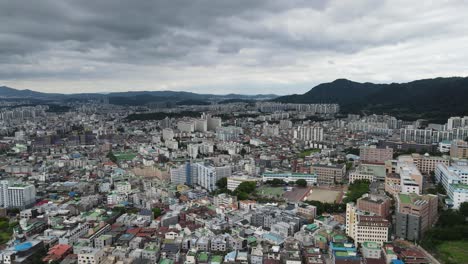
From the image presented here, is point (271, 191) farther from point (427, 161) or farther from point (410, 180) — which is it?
point (427, 161)

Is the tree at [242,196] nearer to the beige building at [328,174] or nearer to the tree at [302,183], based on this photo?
the tree at [302,183]

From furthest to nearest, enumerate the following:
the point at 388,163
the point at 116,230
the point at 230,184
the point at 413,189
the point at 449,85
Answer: the point at 449,85 → the point at 388,163 → the point at 230,184 → the point at 413,189 → the point at 116,230

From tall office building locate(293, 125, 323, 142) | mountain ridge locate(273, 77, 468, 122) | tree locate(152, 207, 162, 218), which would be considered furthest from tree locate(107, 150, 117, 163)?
mountain ridge locate(273, 77, 468, 122)

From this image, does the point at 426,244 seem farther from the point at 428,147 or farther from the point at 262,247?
the point at 428,147

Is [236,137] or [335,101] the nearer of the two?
[236,137]

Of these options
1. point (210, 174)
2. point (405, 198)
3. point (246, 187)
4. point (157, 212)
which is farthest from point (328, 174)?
point (157, 212)

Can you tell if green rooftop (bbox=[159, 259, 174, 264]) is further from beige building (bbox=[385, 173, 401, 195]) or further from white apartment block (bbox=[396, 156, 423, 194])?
beige building (bbox=[385, 173, 401, 195])

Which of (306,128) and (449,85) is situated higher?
(449,85)

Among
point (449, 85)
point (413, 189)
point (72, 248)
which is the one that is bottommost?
point (72, 248)

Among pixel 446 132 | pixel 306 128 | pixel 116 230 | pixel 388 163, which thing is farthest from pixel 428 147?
pixel 116 230
